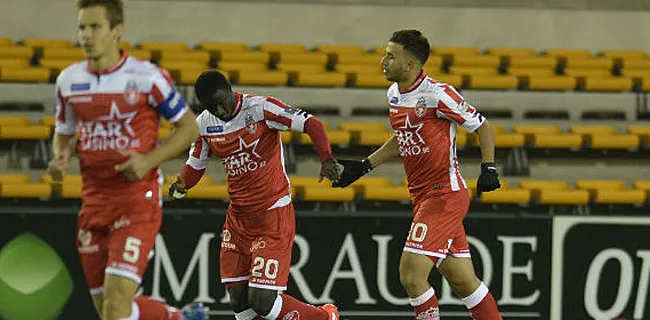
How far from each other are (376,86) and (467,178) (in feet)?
5.46

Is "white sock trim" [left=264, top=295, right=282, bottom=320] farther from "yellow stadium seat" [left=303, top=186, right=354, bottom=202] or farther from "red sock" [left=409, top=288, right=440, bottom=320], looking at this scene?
"yellow stadium seat" [left=303, top=186, right=354, bottom=202]

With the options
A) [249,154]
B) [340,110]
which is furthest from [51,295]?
[340,110]

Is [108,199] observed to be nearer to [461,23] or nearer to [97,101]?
[97,101]

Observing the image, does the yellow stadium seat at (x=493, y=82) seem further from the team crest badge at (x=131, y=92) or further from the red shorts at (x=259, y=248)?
the team crest badge at (x=131, y=92)

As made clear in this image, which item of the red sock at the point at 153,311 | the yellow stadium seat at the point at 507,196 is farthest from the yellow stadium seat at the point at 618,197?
the red sock at the point at 153,311

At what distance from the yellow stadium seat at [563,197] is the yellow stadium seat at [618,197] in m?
0.26

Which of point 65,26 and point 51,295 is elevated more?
point 65,26

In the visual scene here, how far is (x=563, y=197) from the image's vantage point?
10656 millimetres

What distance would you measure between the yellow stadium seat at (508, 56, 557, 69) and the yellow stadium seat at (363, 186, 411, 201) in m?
3.97

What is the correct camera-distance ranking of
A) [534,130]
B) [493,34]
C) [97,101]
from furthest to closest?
[493,34]
[534,130]
[97,101]

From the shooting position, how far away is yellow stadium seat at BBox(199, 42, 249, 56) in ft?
44.5

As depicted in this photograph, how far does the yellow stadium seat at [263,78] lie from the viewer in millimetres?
12390

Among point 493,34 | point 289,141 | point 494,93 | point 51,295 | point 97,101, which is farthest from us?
point 493,34

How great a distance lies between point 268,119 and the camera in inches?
269
